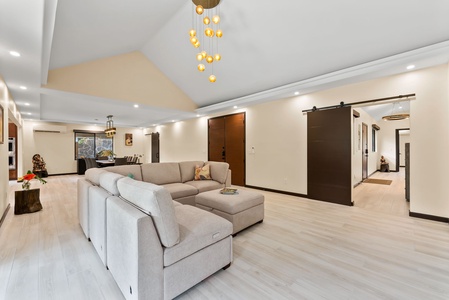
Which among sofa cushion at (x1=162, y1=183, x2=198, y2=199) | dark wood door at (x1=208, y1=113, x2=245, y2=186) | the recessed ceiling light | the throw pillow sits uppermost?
the recessed ceiling light

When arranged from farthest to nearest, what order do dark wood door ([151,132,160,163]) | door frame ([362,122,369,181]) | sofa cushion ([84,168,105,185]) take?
1. dark wood door ([151,132,160,163])
2. door frame ([362,122,369,181])
3. sofa cushion ([84,168,105,185])

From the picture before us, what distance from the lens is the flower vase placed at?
354cm

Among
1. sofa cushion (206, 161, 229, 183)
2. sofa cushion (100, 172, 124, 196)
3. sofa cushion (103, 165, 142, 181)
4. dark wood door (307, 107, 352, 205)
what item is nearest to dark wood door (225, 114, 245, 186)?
sofa cushion (206, 161, 229, 183)

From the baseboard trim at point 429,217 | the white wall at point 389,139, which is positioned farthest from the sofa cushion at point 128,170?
the white wall at point 389,139

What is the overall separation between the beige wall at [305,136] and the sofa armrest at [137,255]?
4.15 m

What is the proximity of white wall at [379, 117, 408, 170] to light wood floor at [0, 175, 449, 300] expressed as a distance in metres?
7.93

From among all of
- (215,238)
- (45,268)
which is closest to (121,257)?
(215,238)

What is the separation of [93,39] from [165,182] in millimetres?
2934

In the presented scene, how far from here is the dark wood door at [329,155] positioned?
13.5 ft

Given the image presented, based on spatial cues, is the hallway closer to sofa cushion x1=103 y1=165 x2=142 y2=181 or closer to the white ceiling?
the white ceiling

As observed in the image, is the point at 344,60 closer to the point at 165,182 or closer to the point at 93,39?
the point at 165,182

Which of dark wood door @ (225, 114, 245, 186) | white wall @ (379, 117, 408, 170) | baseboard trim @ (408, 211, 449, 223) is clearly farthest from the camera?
white wall @ (379, 117, 408, 170)

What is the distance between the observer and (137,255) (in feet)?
4.37

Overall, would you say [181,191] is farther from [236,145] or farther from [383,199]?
[383,199]
